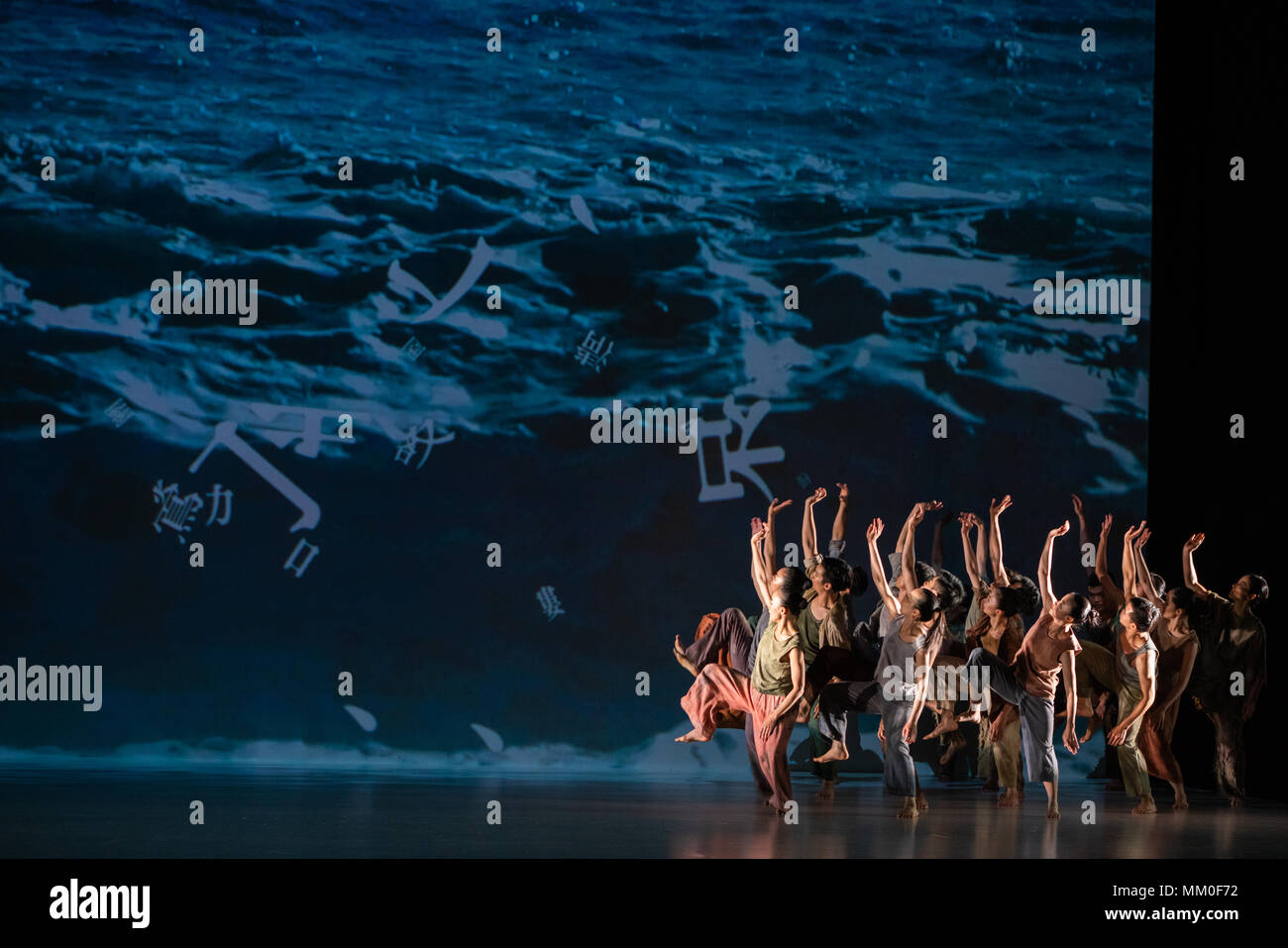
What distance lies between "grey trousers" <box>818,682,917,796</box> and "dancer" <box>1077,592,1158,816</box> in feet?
3.37

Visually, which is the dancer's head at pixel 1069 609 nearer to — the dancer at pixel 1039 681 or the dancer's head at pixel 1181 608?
the dancer at pixel 1039 681

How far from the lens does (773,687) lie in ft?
22.8

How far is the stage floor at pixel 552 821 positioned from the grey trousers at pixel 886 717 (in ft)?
0.52

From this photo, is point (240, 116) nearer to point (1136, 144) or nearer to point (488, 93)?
point (488, 93)

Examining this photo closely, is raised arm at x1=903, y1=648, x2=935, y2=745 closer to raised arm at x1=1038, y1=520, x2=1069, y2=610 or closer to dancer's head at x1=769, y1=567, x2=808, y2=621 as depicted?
raised arm at x1=1038, y1=520, x2=1069, y2=610

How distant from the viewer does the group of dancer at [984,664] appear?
7.08 metres

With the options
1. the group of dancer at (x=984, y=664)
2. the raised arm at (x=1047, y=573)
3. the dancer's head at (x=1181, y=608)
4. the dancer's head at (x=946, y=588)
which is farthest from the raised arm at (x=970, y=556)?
the dancer's head at (x=1181, y=608)

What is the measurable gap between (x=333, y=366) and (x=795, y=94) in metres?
3.44

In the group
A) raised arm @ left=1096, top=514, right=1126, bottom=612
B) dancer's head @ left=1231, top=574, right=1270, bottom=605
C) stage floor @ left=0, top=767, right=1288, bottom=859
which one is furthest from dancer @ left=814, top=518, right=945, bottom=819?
dancer's head @ left=1231, top=574, right=1270, bottom=605

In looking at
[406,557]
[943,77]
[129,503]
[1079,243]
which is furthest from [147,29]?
[1079,243]

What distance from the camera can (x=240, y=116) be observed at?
392 inches

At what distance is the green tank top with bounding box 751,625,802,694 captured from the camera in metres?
6.88
